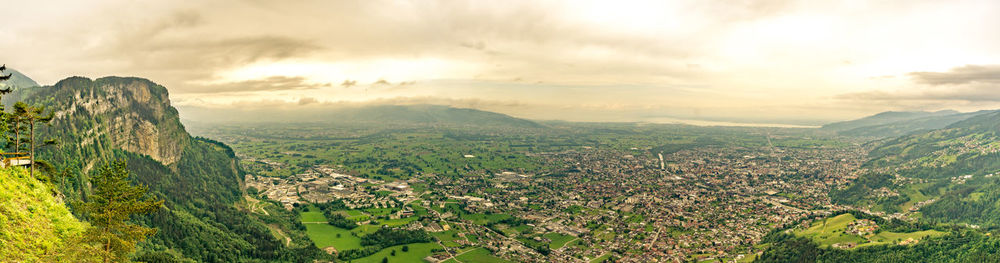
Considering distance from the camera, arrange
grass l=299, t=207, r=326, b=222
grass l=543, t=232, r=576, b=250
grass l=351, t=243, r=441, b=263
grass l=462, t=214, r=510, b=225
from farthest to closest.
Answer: grass l=462, t=214, r=510, b=225, grass l=299, t=207, r=326, b=222, grass l=543, t=232, r=576, b=250, grass l=351, t=243, r=441, b=263

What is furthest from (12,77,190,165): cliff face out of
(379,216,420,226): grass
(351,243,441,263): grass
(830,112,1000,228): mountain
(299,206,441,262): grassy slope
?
(830,112,1000,228): mountain

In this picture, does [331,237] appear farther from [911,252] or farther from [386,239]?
[911,252]

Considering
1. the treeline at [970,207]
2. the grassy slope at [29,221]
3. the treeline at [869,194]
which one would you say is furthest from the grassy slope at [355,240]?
the treeline at [970,207]

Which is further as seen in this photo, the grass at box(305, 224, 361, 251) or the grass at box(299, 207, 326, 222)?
the grass at box(299, 207, 326, 222)

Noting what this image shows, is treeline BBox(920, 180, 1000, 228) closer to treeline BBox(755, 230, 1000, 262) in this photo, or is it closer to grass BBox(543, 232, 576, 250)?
treeline BBox(755, 230, 1000, 262)

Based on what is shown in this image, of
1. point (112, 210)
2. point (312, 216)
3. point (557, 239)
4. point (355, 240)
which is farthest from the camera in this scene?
point (312, 216)

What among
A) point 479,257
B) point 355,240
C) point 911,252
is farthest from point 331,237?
point 911,252

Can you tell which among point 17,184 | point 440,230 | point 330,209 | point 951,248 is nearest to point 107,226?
point 17,184
